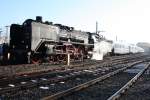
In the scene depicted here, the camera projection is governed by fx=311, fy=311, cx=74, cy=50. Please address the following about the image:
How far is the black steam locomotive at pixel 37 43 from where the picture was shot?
21297 millimetres

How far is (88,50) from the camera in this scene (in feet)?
102

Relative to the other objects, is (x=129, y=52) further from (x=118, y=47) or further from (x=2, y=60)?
(x=2, y=60)

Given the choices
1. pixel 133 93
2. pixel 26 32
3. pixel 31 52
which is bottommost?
pixel 133 93

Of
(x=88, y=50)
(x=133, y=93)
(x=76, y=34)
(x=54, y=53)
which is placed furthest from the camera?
(x=88, y=50)

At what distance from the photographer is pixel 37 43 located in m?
21.8

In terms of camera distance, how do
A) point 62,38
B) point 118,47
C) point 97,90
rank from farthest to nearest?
point 118,47
point 62,38
point 97,90

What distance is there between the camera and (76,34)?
28641 mm

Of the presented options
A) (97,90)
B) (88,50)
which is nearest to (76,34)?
(88,50)

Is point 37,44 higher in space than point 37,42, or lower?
lower

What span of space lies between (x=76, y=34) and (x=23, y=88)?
18.8 metres

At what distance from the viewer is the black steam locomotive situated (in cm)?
2130

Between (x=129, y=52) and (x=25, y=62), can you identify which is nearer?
(x=25, y=62)

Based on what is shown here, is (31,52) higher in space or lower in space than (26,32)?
lower

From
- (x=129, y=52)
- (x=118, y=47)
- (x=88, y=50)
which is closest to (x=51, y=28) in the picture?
(x=88, y=50)
